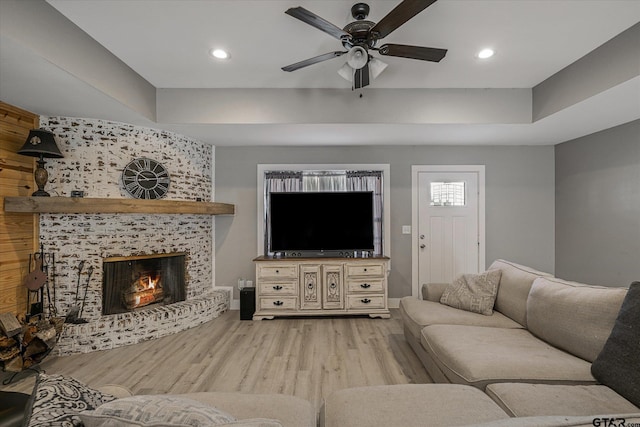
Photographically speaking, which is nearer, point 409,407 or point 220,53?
point 409,407

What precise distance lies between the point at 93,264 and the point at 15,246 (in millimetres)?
652

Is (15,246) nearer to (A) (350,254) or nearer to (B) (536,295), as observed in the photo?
(A) (350,254)

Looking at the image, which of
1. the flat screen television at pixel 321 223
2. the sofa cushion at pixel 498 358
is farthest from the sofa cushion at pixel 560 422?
the flat screen television at pixel 321 223

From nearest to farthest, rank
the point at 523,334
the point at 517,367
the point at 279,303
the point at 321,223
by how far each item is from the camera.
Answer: the point at 517,367
the point at 523,334
the point at 279,303
the point at 321,223

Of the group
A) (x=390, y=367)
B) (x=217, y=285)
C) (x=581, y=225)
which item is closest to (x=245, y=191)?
(x=217, y=285)

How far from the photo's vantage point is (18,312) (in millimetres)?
2977

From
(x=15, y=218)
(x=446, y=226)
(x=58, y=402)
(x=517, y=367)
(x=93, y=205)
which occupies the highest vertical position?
(x=93, y=205)

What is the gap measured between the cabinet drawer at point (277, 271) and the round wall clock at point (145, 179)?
1538mm

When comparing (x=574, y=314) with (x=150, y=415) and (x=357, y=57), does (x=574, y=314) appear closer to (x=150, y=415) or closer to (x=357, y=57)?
(x=357, y=57)

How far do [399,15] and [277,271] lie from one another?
10.2 feet

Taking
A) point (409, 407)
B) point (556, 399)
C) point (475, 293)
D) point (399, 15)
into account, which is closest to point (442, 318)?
point (475, 293)

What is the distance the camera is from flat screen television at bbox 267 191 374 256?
13.9 ft

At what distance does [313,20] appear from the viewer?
183 centimetres

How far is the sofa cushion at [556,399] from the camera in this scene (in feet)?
4.44
